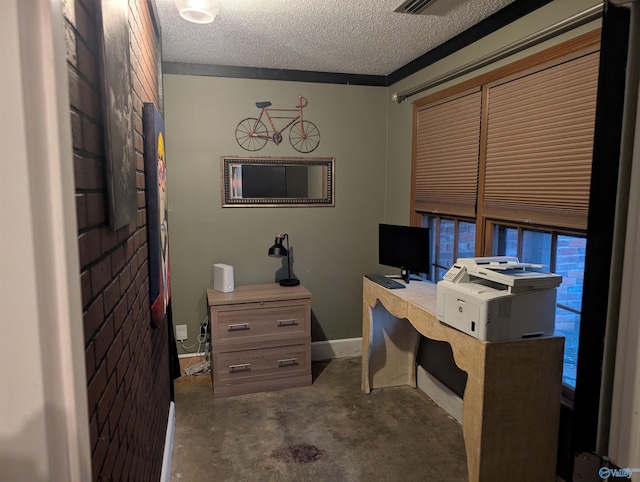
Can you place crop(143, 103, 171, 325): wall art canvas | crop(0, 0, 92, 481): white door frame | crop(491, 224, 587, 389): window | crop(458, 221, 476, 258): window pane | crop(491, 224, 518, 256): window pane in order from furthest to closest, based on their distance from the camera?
crop(458, 221, 476, 258): window pane
crop(491, 224, 518, 256): window pane
crop(491, 224, 587, 389): window
crop(143, 103, 171, 325): wall art canvas
crop(0, 0, 92, 481): white door frame

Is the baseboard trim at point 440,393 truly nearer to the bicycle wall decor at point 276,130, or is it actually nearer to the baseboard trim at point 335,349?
the baseboard trim at point 335,349

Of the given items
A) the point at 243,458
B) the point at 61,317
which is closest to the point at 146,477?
the point at 243,458

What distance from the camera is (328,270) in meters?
3.95

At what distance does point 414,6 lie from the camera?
2338 millimetres

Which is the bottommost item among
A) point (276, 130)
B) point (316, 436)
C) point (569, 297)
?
point (316, 436)

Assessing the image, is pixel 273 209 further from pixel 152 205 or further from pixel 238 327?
pixel 152 205

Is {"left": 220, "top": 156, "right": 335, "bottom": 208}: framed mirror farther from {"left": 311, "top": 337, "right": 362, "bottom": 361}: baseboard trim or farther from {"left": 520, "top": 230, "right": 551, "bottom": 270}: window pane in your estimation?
{"left": 520, "top": 230, "right": 551, "bottom": 270}: window pane

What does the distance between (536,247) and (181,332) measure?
2731 millimetres

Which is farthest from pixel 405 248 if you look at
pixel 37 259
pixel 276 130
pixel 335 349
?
pixel 37 259

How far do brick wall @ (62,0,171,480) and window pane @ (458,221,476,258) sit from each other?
211 cm

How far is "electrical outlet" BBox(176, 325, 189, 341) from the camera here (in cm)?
364

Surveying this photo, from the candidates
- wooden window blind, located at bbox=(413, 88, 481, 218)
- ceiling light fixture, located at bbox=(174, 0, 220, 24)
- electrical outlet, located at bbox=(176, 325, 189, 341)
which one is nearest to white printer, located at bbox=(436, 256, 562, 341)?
wooden window blind, located at bbox=(413, 88, 481, 218)

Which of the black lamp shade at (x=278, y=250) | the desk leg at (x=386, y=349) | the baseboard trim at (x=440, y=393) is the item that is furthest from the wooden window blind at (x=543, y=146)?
the black lamp shade at (x=278, y=250)

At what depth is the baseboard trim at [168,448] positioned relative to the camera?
218 cm
